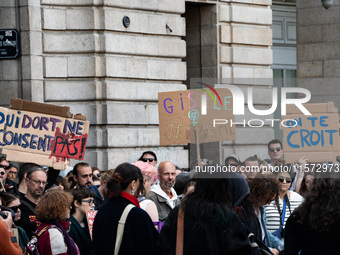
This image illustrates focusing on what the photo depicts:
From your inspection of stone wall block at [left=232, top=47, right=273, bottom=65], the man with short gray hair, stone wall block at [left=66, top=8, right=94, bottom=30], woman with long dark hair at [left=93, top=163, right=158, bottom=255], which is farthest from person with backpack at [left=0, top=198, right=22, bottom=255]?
stone wall block at [left=232, top=47, right=273, bottom=65]

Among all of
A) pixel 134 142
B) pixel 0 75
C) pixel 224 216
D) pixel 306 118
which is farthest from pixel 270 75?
pixel 224 216

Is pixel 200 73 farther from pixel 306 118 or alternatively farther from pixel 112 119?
pixel 306 118

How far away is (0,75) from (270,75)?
5.91 m

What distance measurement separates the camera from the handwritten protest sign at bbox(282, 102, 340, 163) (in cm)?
1063

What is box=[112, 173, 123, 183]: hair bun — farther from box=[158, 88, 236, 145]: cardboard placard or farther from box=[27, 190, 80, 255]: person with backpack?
box=[158, 88, 236, 145]: cardboard placard

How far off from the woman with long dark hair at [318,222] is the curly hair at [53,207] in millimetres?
2224

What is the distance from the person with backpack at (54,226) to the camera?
7598 millimetres

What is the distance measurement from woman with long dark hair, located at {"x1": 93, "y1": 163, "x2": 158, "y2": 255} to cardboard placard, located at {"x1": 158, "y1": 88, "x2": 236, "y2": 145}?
415cm

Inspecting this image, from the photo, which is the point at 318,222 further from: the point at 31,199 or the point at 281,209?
the point at 31,199

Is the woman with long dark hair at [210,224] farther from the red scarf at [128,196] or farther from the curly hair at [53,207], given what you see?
the curly hair at [53,207]

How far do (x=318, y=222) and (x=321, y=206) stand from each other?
12 centimetres

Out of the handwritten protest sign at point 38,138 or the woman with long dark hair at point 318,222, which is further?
the handwritten protest sign at point 38,138

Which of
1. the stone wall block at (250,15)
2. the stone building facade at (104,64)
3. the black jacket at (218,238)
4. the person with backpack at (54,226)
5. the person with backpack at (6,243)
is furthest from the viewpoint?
the stone wall block at (250,15)

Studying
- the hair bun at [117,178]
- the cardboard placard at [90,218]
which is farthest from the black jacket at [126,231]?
the cardboard placard at [90,218]
